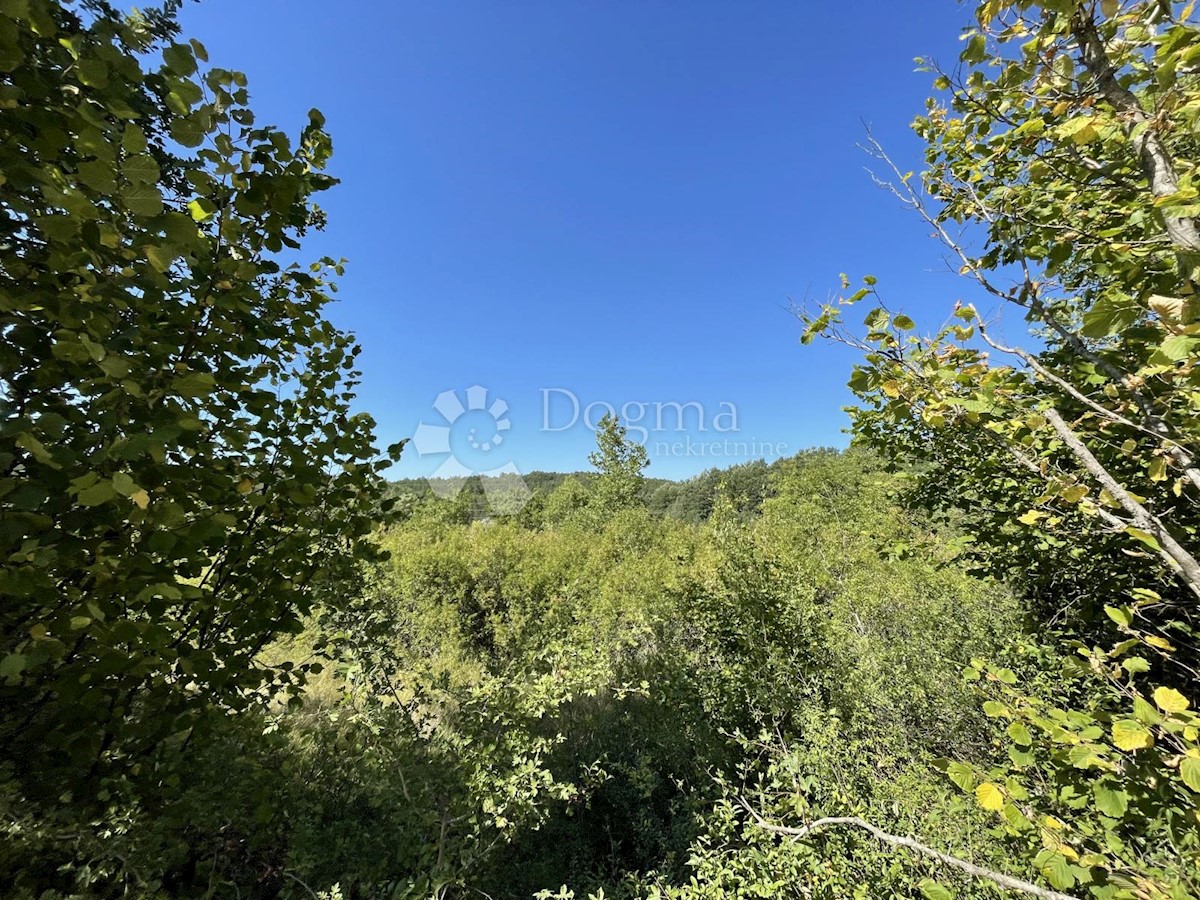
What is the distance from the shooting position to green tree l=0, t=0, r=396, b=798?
95cm

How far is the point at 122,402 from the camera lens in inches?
42.1

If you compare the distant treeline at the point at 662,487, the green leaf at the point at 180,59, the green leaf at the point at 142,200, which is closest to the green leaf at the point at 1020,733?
the green leaf at the point at 142,200

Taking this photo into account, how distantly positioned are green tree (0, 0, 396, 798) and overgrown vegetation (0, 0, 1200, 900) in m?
0.01

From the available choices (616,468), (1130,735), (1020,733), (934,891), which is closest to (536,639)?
(934,891)

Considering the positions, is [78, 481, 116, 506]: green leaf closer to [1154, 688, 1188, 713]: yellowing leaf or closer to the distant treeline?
[1154, 688, 1188, 713]: yellowing leaf

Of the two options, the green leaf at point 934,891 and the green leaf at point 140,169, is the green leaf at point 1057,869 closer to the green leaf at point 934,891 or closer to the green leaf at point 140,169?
the green leaf at point 934,891

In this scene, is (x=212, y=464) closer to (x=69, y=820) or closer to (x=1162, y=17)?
(x=69, y=820)

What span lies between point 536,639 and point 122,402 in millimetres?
5036

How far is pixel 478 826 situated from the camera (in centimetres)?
287

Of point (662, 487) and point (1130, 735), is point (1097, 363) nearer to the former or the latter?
point (1130, 735)

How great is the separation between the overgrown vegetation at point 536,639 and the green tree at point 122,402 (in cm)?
1

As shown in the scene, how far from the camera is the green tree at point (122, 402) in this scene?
95cm

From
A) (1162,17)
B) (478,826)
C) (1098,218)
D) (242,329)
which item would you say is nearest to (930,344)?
(1098,218)

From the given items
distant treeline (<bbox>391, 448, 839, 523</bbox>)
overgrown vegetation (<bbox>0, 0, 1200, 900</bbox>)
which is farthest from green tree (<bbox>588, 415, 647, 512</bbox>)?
overgrown vegetation (<bbox>0, 0, 1200, 900</bbox>)
